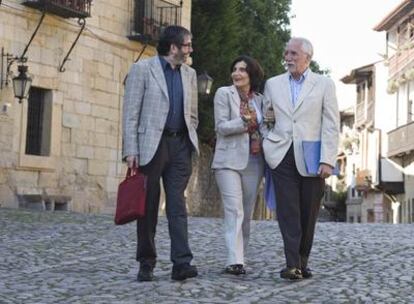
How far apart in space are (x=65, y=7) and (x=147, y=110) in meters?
12.6

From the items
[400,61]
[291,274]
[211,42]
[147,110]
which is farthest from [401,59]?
[147,110]

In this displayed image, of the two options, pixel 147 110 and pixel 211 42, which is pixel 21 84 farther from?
pixel 147 110

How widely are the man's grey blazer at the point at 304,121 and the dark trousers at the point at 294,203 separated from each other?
0.07m

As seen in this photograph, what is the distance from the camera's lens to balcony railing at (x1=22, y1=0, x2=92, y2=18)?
729 inches

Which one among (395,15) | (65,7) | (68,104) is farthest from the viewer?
(395,15)

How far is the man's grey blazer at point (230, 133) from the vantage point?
713 centimetres

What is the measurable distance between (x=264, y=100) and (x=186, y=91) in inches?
25.8

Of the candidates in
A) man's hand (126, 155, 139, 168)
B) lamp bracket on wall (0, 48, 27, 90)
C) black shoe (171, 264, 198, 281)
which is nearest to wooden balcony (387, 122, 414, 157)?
lamp bracket on wall (0, 48, 27, 90)

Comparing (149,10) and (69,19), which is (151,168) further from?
(149,10)

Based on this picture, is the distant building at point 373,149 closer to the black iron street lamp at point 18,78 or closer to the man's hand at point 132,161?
the black iron street lamp at point 18,78

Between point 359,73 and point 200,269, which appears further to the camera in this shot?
point 359,73

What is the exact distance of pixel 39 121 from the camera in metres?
19.3

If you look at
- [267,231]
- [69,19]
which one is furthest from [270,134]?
[69,19]

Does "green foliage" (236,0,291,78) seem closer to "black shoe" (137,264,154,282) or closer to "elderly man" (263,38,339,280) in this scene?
"elderly man" (263,38,339,280)
